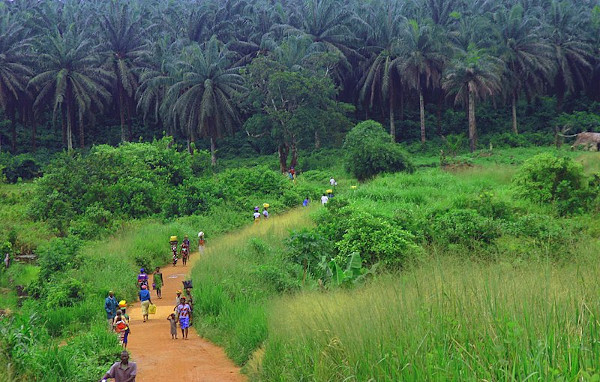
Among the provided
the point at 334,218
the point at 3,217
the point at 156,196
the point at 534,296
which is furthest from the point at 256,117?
the point at 534,296

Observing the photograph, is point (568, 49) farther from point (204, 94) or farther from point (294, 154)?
point (204, 94)

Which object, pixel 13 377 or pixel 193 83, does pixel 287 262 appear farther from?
pixel 193 83

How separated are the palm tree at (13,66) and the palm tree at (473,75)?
28.4 m

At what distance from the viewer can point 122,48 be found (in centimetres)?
4759

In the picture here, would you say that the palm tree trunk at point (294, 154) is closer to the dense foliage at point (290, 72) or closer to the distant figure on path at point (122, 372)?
the dense foliage at point (290, 72)

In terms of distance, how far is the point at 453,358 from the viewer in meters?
5.16

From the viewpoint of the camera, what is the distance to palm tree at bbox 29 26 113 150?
41531 mm

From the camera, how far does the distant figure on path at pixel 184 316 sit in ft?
40.9

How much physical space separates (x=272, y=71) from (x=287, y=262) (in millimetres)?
25374

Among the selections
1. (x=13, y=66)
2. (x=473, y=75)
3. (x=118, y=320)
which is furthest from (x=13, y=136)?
(x=118, y=320)

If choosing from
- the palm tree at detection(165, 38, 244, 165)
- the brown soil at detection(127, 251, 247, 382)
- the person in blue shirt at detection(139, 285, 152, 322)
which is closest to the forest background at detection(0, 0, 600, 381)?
the palm tree at detection(165, 38, 244, 165)

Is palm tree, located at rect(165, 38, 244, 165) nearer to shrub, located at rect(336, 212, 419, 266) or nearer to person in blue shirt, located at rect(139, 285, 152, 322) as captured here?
shrub, located at rect(336, 212, 419, 266)

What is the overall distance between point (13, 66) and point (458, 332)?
144ft

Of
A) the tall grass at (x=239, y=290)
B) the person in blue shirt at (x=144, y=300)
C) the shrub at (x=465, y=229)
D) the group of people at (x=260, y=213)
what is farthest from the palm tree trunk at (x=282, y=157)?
the person in blue shirt at (x=144, y=300)
